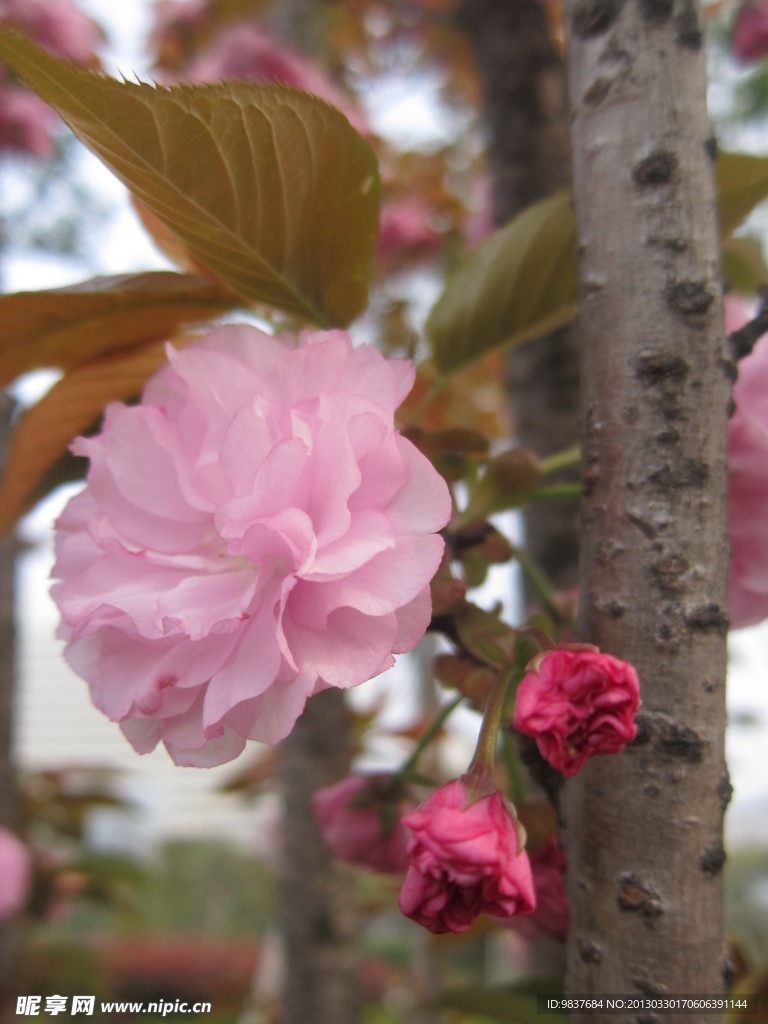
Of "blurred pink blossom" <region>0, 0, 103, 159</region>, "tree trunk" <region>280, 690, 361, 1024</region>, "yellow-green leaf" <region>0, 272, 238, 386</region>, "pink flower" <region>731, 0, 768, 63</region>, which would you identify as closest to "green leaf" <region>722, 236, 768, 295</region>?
"yellow-green leaf" <region>0, 272, 238, 386</region>

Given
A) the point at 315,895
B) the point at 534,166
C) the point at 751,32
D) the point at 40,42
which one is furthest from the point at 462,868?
the point at 40,42

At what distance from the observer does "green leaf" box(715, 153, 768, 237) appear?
0.47m

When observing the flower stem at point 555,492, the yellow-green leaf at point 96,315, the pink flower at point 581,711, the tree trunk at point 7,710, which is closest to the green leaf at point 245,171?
the yellow-green leaf at point 96,315

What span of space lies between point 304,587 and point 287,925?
66 cm

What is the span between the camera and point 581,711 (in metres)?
0.28

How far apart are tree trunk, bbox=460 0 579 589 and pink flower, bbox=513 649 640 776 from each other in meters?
0.50

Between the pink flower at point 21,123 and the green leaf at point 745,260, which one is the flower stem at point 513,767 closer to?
the green leaf at point 745,260

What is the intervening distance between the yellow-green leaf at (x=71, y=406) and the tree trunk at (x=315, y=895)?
41 cm

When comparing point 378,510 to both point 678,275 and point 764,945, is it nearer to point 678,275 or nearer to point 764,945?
point 678,275

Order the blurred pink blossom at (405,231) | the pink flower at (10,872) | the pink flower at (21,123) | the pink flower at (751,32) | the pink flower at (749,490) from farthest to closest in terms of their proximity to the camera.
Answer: the pink flower at (21,123) < the blurred pink blossom at (405,231) < the pink flower at (751,32) < the pink flower at (10,872) < the pink flower at (749,490)

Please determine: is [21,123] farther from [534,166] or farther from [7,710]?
[534,166]

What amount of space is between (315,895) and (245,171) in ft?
2.32

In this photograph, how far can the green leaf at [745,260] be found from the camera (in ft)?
1.90

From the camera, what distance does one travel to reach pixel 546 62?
94 centimetres
